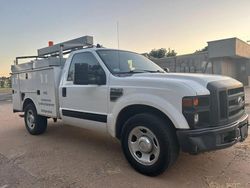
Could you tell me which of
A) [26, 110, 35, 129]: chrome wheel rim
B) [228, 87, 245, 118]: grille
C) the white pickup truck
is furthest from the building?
[228, 87, 245, 118]: grille

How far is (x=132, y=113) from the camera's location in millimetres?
4535

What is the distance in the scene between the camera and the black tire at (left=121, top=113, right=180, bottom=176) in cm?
387

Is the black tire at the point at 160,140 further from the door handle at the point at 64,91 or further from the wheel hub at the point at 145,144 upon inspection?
the door handle at the point at 64,91

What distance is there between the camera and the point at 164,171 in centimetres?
403

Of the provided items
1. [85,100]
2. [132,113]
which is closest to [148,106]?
[132,113]

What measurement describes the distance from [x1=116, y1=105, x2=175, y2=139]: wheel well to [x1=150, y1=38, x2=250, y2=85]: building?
63.0 feet

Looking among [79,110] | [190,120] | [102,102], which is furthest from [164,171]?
[79,110]

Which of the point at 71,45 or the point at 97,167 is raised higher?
the point at 71,45

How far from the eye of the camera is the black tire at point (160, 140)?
3.87 m

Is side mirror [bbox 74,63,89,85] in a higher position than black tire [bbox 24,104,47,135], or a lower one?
higher

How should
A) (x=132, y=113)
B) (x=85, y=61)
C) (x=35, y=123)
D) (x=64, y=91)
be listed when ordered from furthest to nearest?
(x=35, y=123)
(x=64, y=91)
(x=85, y=61)
(x=132, y=113)

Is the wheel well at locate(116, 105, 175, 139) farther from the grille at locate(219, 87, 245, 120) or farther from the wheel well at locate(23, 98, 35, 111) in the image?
the wheel well at locate(23, 98, 35, 111)

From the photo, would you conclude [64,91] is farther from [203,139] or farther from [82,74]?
[203,139]

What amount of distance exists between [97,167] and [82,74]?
5.21 feet
